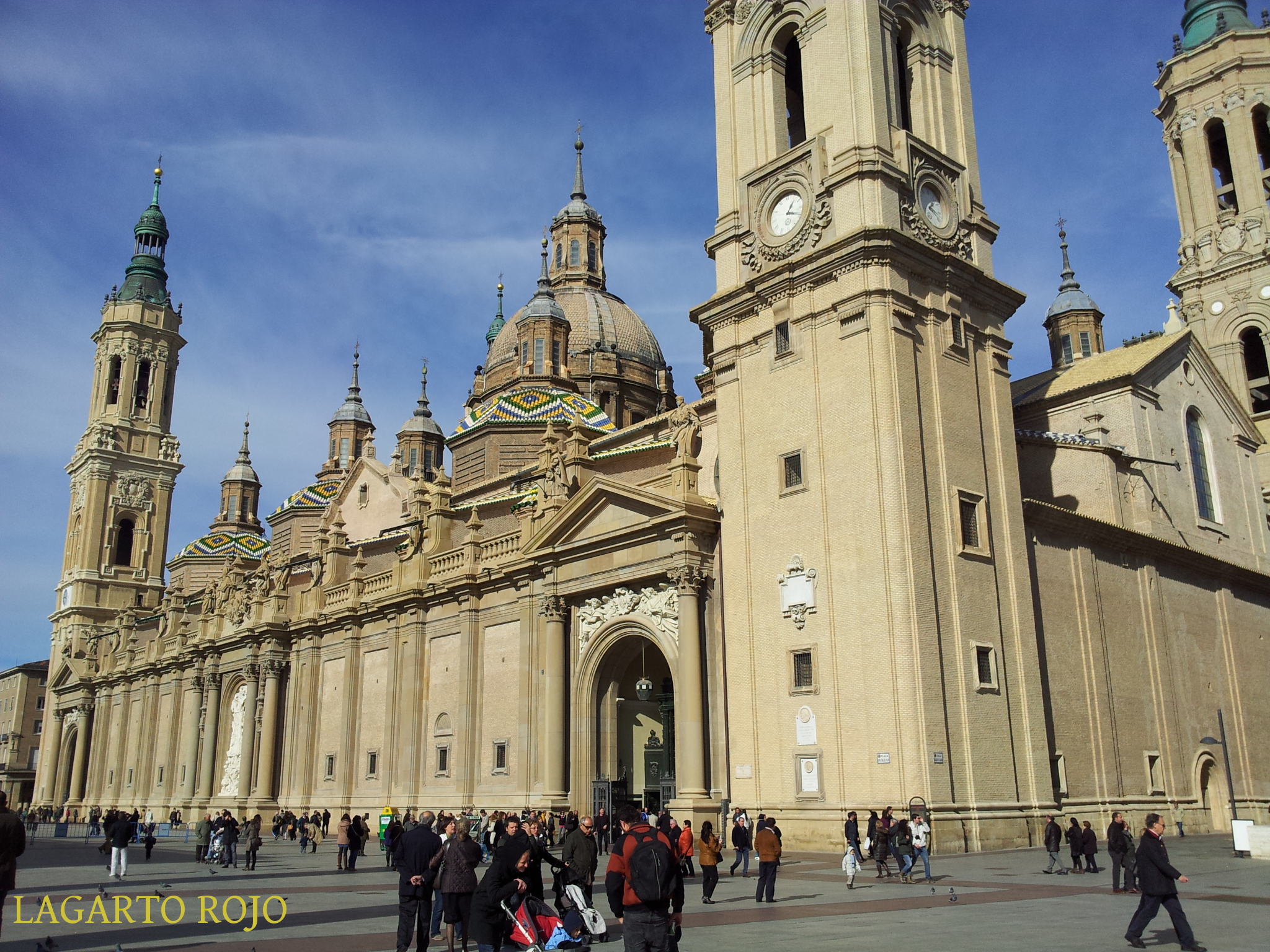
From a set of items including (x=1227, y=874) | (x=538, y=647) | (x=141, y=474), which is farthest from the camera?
(x=141, y=474)

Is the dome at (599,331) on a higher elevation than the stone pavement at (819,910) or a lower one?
higher

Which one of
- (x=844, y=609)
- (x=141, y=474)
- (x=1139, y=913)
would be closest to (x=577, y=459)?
(x=844, y=609)

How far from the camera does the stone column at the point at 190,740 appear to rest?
5675 centimetres

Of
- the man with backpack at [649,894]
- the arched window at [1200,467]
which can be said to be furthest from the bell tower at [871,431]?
the man with backpack at [649,894]

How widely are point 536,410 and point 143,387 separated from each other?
49.1 metres

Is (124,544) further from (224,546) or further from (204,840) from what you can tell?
(204,840)

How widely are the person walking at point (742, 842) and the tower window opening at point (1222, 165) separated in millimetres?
48893

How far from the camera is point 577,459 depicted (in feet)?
122

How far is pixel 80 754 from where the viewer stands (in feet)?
252

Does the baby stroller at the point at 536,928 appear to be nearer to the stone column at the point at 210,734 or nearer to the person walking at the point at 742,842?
the person walking at the point at 742,842

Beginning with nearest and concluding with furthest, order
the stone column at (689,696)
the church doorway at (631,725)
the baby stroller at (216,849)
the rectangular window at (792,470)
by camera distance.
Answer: the rectangular window at (792,470), the baby stroller at (216,849), the stone column at (689,696), the church doorway at (631,725)

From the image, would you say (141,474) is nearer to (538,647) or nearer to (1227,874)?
(538,647)

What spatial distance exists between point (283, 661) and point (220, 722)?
27.7 feet

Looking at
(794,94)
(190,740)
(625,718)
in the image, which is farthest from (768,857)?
(190,740)
